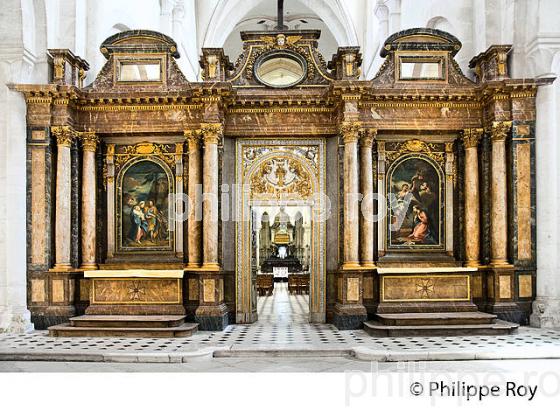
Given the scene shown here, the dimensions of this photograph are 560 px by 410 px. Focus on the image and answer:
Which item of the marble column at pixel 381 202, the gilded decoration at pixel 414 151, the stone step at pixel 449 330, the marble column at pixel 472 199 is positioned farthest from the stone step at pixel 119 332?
the marble column at pixel 472 199

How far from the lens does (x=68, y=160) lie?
12.9m

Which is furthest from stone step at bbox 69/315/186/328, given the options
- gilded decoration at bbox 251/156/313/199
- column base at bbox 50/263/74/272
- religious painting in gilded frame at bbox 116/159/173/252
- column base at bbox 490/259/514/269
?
column base at bbox 490/259/514/269

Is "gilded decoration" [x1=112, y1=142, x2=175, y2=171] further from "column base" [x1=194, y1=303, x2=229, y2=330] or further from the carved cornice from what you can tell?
the carved cornice

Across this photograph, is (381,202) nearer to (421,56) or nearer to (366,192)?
(366,192)

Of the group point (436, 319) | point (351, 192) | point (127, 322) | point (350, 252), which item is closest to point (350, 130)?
point (351, 192)

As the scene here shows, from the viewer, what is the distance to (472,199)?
13.1m

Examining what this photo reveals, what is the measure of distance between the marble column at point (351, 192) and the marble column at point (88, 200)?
530 centimetres

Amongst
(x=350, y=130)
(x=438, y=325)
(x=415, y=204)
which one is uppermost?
(x=350, y=130)

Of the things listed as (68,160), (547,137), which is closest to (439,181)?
(547,137)

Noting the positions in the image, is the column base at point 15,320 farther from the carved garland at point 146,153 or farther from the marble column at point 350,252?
the marble column at point 350,252

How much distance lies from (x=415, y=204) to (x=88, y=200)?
700 cm

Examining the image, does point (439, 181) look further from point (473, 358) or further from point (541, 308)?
point (473, 358)

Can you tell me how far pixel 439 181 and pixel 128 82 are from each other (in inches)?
277

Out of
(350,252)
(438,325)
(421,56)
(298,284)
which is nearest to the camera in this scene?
(438,325)
